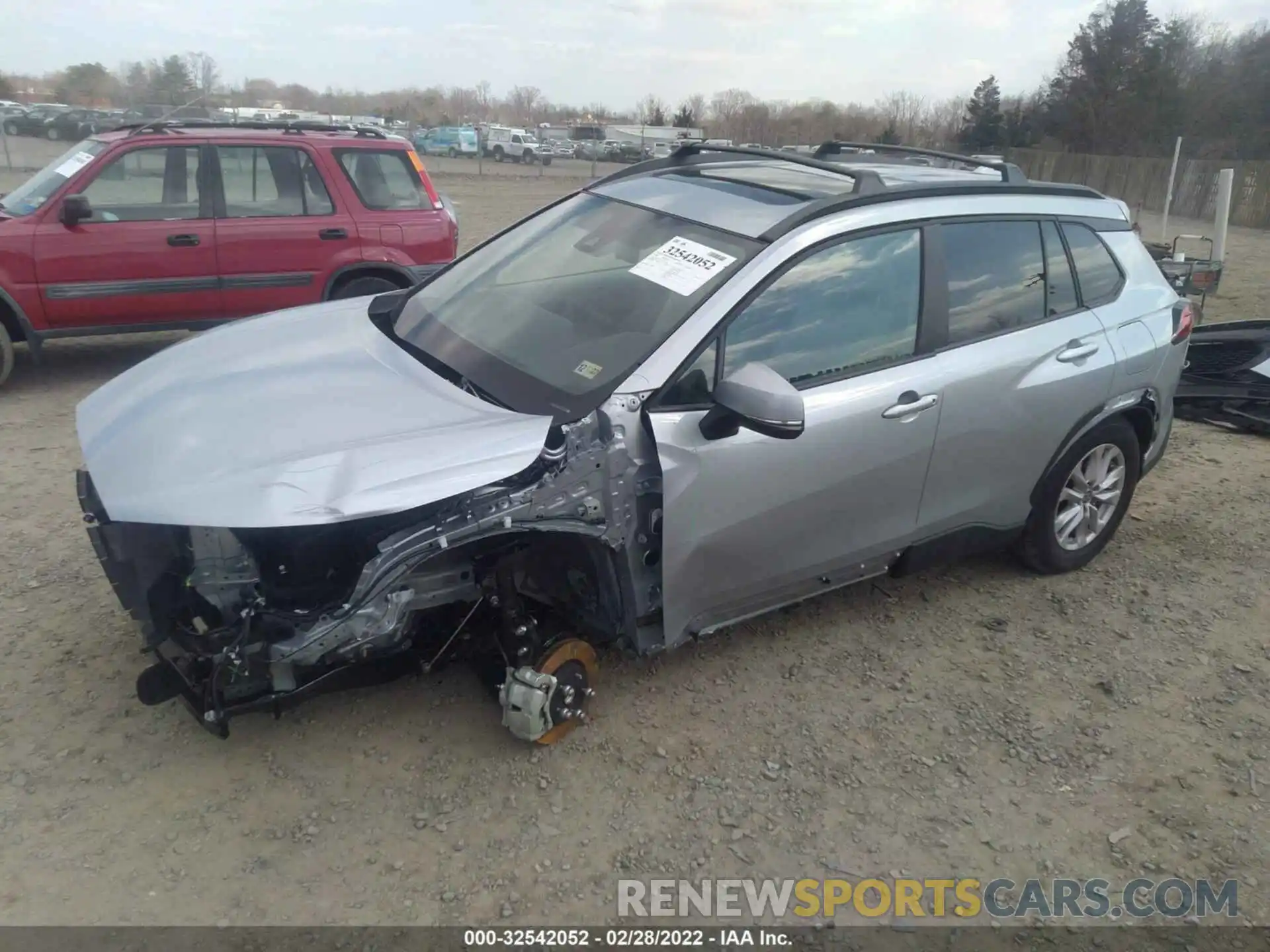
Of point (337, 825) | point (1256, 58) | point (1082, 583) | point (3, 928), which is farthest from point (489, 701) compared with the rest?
point (1256, 58)

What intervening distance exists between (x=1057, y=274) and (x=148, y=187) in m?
6.18

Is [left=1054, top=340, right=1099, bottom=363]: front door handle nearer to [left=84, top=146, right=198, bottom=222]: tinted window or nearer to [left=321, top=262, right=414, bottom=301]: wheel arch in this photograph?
[left=321, top=262, right=414, bottom=301]: wheel arch

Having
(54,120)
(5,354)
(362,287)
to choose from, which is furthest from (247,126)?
(54,120)

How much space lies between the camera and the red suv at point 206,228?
6551mm

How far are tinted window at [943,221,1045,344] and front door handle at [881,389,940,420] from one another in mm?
312

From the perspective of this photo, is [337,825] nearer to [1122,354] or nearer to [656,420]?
[656,420]

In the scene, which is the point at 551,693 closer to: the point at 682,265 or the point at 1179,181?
the point at 682,265

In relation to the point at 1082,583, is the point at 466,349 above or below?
above

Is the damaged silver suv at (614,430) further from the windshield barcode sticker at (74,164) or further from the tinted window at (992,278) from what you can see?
the windshield barcode sticker at (74,164)

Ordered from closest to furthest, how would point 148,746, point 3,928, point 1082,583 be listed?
point 3,928
point 148,746
point 1082,583

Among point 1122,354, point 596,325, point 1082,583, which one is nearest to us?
point 596,325

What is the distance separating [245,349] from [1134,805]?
3531mm

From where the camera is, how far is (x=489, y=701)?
11.2ft

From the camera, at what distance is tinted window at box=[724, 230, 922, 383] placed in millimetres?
3248
